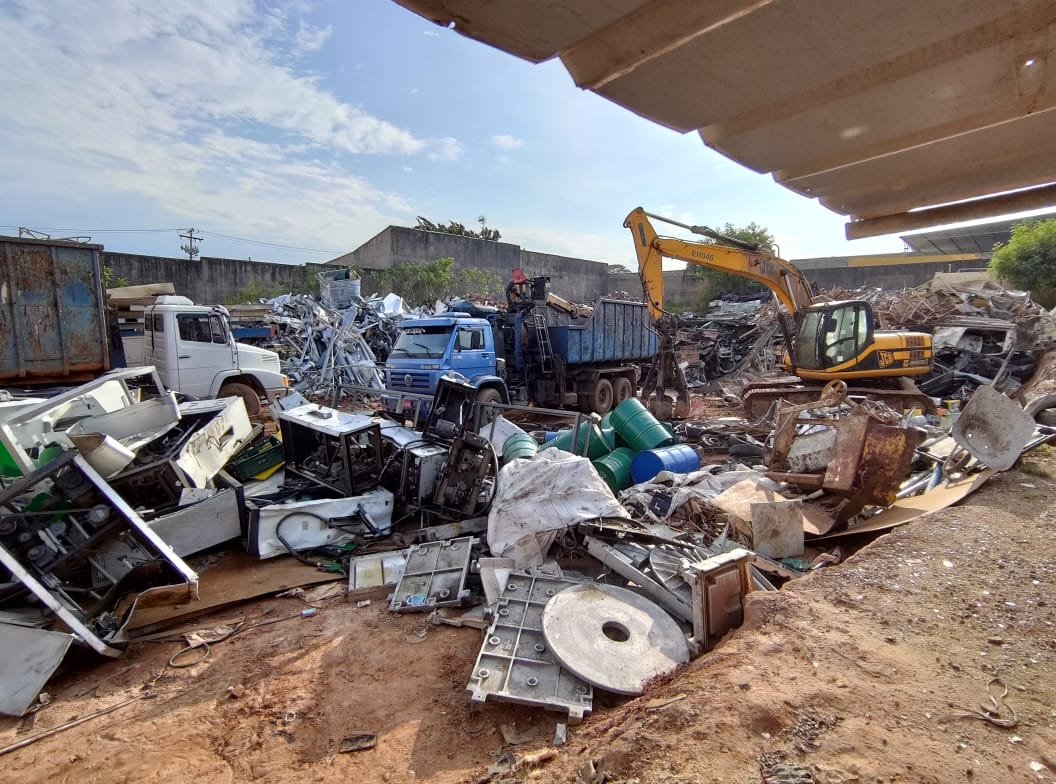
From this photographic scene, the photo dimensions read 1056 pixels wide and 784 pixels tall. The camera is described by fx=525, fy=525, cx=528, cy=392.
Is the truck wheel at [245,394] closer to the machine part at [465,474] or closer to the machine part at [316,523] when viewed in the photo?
the machine part at [316,523]

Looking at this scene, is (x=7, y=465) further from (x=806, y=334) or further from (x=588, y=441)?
(x=806, y=334)

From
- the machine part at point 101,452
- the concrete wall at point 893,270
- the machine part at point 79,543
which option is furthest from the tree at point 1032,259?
the machine part at point 101,452

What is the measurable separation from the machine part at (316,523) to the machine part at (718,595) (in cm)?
311

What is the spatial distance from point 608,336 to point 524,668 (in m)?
10.2

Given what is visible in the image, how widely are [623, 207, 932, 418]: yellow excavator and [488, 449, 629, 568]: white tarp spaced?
6180 mm

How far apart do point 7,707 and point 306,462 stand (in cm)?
334

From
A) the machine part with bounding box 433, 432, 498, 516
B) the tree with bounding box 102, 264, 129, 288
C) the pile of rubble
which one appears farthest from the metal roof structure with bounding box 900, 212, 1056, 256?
the tree with bounding box 102, 264, 129, 288

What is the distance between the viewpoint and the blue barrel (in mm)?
5949

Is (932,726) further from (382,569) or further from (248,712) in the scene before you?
(382,569)

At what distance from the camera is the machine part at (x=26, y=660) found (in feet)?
10.1

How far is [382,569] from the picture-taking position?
4.53 metres

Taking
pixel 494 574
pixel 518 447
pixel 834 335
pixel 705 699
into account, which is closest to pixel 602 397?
pixel 834 335

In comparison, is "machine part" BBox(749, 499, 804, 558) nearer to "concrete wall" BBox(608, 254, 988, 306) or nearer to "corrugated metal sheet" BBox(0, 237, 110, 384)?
"corrugated metal sheet" BBox(0, 237, 110, 384)

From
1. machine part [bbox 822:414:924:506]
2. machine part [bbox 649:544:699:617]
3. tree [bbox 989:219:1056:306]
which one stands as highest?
tree [bbox 989:219:1056:306]
